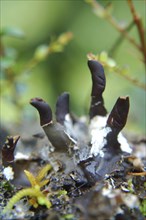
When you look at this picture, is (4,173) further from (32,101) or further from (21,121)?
(21,121)

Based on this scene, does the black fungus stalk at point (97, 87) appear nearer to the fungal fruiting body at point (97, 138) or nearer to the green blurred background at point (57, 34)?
the fungal fruiting body at point (97, 138)

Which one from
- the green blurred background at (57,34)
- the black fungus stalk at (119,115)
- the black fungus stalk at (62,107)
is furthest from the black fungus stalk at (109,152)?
the green blurred background at (57,34)

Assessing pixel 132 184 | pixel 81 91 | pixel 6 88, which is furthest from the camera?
pixel 81 91

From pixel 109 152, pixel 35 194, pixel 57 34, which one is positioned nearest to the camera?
pixel 35 194

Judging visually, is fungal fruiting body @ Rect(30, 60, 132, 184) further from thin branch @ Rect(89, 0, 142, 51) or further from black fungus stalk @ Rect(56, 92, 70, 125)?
thin branch @ Rect(89, 0, 142, 51)

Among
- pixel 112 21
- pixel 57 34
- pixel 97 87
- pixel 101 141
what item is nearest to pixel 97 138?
pixel 101 141

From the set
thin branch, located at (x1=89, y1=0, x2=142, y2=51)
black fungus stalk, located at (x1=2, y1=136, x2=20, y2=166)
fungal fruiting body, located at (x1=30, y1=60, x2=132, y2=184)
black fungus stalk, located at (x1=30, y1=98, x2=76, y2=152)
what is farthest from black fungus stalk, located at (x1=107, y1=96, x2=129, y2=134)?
thin branch, located at (x1=89, y1=0, x2=142, y2=51)

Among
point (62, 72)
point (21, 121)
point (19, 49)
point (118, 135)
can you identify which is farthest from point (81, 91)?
point (118, 135)

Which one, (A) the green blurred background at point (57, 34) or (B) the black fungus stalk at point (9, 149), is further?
(A) the green blurred background at point (57, 34)

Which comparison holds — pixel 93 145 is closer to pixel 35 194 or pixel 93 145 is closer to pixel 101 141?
pixel 101 141
